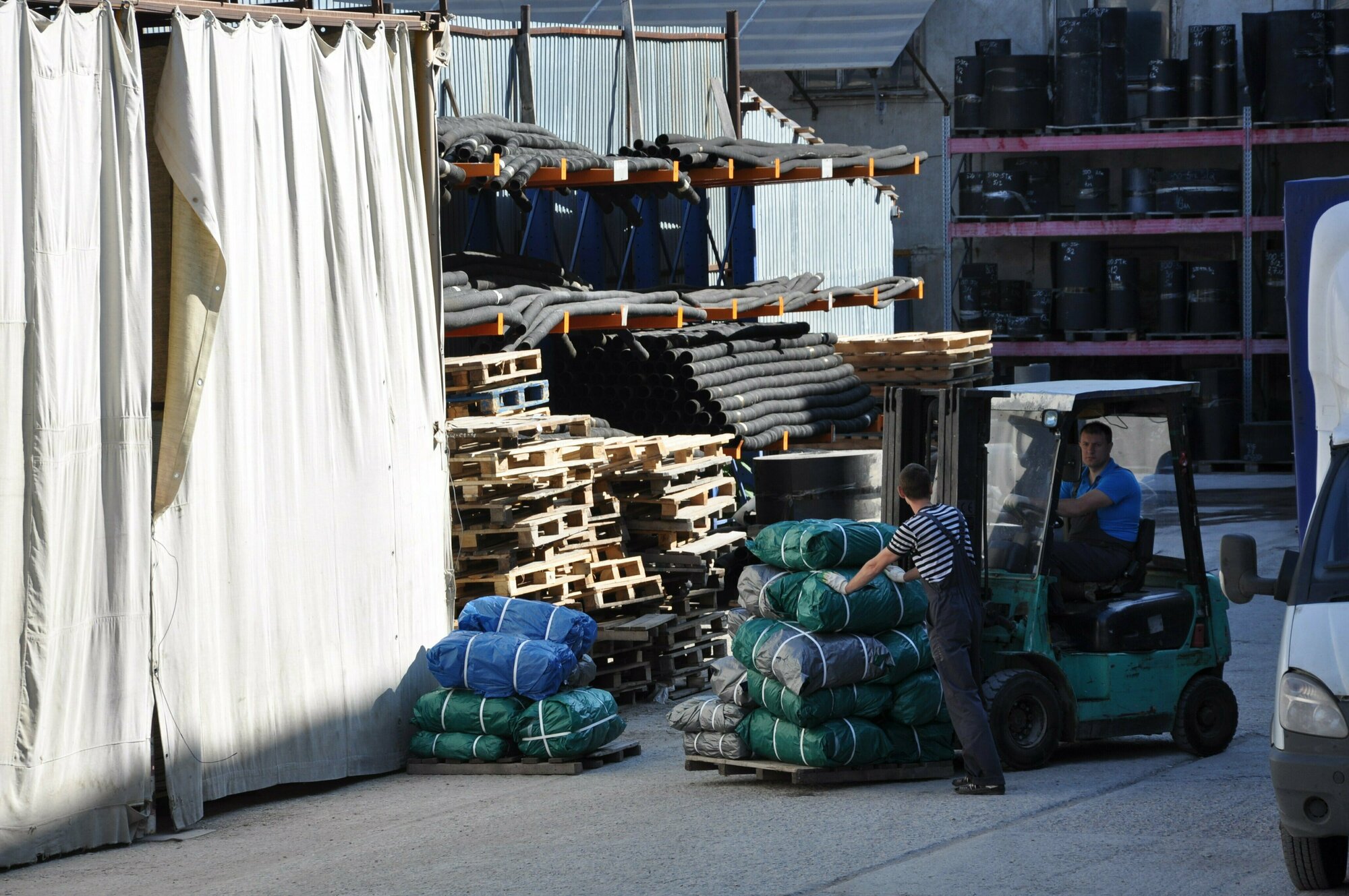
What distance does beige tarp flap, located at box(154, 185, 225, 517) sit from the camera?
855cm

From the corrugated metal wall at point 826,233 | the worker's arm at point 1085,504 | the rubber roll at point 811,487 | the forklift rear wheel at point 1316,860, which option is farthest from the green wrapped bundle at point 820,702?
A: the corrugated metal wall at point 826,233

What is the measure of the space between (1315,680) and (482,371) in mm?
7779

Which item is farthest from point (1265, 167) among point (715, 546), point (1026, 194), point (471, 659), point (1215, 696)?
point (471, 659)

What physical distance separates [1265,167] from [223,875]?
23072 mm


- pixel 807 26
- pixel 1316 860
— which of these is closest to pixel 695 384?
pixel 1316 860

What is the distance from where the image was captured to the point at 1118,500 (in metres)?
9.34

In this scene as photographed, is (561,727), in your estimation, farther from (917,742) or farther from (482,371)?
(482,371)

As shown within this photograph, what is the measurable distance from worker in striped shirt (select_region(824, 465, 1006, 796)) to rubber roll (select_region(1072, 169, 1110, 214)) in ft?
60.6

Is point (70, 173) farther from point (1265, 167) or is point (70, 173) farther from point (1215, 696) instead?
point (1265, 167)

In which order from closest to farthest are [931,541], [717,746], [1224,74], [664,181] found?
[931,541] < [717,746] < [664,181] < [1224,74]

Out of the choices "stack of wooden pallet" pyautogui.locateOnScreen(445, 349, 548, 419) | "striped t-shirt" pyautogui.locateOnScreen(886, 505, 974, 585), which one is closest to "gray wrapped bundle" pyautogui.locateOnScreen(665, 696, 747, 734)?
"striped t-shirt" pyautogui.locateOnScreen(886, 505, 974, 585)

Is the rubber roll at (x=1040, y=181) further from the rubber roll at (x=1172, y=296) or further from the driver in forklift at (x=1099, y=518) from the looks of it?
the driver in forklift at (x=1099, y=518)

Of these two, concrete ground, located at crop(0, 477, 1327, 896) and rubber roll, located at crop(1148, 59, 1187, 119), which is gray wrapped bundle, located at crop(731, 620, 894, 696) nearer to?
concrete ground, located at crop(0, 477, 1327, 896)

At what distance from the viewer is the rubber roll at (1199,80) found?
25.6m
